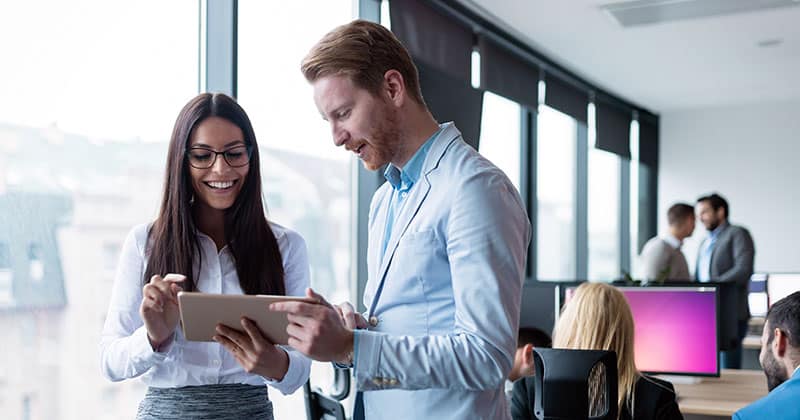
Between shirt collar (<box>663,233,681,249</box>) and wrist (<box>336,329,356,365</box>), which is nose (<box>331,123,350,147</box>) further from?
shirt collar (<box>663,233,681,249</box>)

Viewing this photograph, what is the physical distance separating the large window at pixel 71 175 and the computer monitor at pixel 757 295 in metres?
4.72

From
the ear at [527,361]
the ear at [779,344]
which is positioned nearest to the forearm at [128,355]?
the ear at [779,344]

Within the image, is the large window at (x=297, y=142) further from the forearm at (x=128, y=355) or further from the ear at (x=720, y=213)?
the ear at (x=720, y=213)

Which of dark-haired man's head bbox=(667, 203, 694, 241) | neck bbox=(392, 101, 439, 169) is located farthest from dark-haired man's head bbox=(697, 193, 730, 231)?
neck bbox=(392, 101, 439, 169)

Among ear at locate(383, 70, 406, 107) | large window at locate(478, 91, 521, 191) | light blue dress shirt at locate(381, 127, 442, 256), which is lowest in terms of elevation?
light blue dress shirt at locate(381, 127, 442, 256)

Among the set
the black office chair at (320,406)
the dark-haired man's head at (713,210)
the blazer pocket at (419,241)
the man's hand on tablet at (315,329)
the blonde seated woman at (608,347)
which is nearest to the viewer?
the man's hand on tablet at (315,329)

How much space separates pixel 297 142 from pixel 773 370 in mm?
2607

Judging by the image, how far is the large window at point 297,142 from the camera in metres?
3.97

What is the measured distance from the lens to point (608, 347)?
109 inches

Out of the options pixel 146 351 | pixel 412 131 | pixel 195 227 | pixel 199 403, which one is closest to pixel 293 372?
pixel 199 403

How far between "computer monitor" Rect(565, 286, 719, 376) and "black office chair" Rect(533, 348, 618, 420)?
4.35 feet

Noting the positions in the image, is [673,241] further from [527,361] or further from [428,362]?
[428,362]

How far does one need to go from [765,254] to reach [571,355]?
766cm

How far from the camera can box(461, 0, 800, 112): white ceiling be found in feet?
18.8
